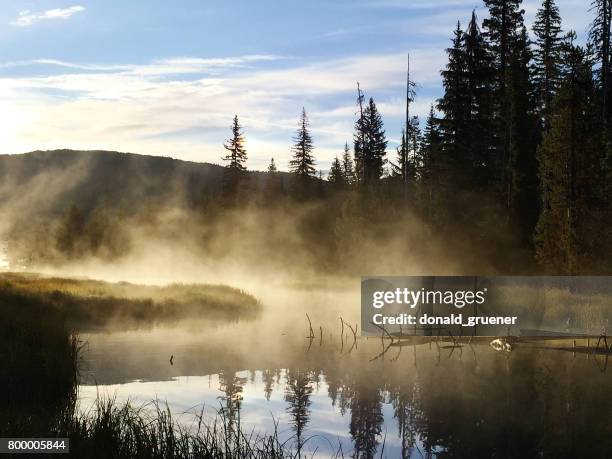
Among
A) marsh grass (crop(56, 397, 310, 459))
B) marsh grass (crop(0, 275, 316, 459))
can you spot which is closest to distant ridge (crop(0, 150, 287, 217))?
marsh grass (crop(0, 275, 316, 459))

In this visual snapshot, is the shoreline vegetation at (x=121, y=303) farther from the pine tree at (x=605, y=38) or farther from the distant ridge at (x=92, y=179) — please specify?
the distant ridge at (x=92, y=179)

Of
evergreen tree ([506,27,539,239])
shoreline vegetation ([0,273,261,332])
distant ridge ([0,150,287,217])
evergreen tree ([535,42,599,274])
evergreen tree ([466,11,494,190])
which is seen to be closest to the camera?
shoreline vegetation ([0,273,261,332])

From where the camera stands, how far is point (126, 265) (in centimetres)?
6284

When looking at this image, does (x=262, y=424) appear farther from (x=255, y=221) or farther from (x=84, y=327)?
(x=255, y=221)

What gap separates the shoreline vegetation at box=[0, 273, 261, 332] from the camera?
2539 cm

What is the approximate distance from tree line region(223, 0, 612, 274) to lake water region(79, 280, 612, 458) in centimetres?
1314

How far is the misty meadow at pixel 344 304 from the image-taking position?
41.3 feet

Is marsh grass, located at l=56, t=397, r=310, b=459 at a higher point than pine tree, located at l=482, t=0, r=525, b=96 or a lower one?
lower

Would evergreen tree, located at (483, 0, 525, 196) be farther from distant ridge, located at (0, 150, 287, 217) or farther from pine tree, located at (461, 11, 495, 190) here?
distant ridge, located at (0, 150, 287, 217)

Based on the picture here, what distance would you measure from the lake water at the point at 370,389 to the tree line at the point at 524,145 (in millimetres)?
13142

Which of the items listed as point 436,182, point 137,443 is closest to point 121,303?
point 137,443

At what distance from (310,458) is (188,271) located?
49.1 m

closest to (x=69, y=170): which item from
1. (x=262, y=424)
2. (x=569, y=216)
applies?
(x=569, y=216)

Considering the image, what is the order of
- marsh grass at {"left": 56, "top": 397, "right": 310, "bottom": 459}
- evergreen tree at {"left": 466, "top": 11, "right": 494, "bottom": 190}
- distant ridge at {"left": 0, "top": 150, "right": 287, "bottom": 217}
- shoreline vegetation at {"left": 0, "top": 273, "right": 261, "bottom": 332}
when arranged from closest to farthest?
marsh grass at {"left": 56, "top": 397, "right": 310, "bottom": 459} < shoreline vegetation at {"left": 0, "top": 273, "right": 261, "bottom": 332} < evergreen tree at {"left": 466, "top": 11, "right": 494, "bottom": 190} < distant ridge at {"left": 0, "top": 150, "right": 287, "bottom": 217}
